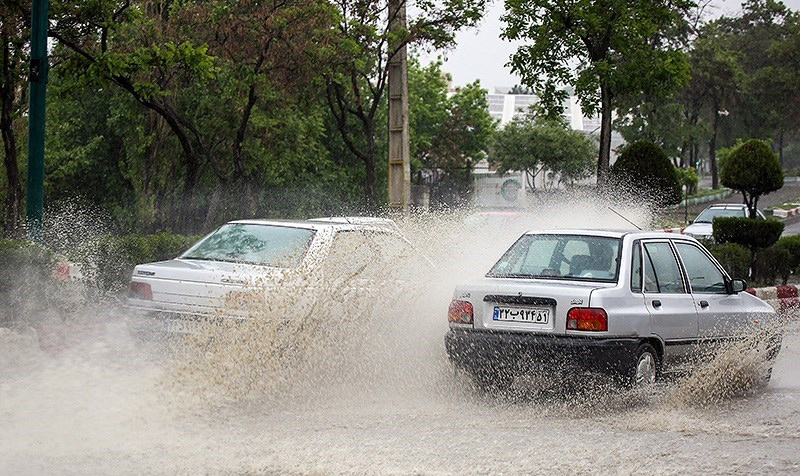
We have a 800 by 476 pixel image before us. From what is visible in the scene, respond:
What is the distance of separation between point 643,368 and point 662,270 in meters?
1.09

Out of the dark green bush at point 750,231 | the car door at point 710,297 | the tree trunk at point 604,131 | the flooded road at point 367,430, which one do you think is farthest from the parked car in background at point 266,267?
the dark green bush at point 750,231

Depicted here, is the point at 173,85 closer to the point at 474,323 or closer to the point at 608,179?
the point at 608,179

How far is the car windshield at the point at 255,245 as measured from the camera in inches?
362

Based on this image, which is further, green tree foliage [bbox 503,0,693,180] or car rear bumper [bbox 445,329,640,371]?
green tree foliage [bbox 503,0,693,180]

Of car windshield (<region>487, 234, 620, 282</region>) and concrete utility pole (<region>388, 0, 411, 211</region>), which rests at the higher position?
concrete utility pole (<region>388, 0, 411, 211</region>)

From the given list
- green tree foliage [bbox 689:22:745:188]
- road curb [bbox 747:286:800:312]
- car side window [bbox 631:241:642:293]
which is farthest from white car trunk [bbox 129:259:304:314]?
green tree foliage [bbox 689:22:745:188]

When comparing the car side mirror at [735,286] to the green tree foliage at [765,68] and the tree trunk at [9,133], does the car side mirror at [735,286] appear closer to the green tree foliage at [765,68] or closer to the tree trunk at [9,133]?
the tree trunk at [9,133]

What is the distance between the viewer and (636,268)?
859 centimetres

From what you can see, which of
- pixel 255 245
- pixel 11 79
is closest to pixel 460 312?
pixel 255 245

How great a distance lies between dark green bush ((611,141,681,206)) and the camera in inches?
877

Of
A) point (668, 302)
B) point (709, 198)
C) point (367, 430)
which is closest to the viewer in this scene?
point (367, 430)

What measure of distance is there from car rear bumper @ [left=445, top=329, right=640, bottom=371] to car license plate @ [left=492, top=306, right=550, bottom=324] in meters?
0.11

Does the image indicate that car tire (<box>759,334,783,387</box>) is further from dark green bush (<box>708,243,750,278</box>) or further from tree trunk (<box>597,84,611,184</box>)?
tree trunk (<box>597,84,611,184</box>)

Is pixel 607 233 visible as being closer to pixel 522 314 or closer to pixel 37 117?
pixel 522 314
